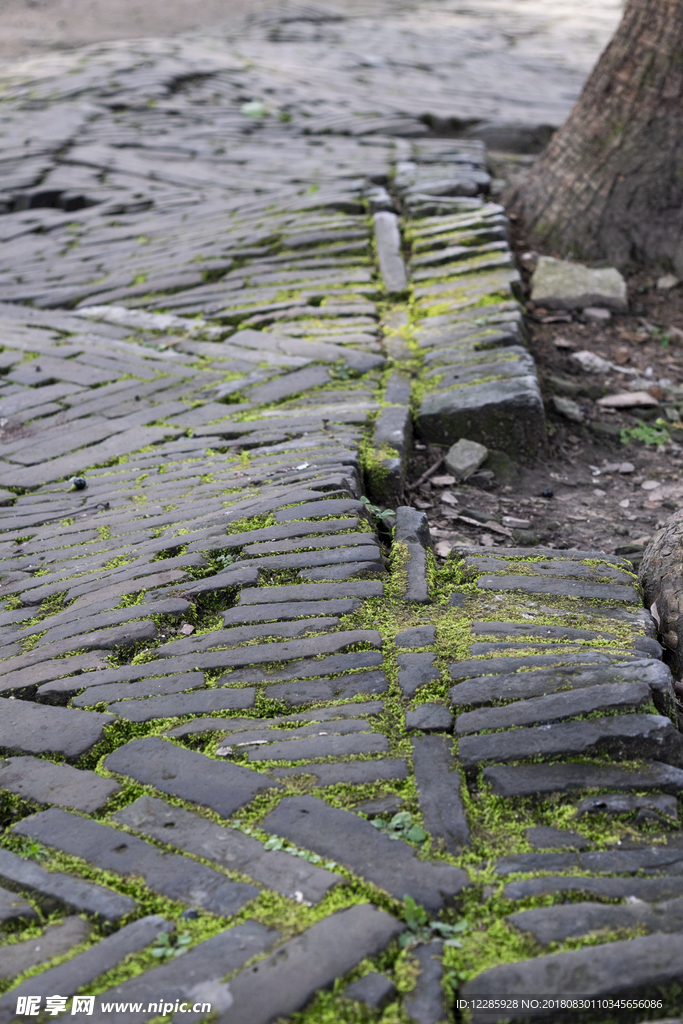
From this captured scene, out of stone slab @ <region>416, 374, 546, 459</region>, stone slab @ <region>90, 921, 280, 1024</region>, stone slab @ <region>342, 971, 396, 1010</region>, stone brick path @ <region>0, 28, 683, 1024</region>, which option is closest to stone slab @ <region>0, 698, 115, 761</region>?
stone brick path @ <region>0, 28, 683, 1024</region>

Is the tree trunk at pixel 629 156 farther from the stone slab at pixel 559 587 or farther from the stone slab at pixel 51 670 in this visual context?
the stone slab at pixel 51 670

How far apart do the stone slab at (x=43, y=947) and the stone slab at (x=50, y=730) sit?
1.16ft

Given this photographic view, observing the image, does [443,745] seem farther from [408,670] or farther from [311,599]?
[311,599]

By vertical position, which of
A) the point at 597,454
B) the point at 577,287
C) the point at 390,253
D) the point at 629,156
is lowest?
the point at 597,454

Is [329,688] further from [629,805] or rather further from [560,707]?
[629,805]

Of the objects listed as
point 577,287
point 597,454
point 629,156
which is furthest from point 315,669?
point 629,156

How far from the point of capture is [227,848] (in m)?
1.38

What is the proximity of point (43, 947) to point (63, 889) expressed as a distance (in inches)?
3.8

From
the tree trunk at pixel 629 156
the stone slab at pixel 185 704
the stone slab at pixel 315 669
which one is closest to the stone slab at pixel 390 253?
the tree trunk at pixel 629 156

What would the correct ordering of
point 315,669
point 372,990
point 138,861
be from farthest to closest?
point 315,669 < point 138,861 < point 372,990

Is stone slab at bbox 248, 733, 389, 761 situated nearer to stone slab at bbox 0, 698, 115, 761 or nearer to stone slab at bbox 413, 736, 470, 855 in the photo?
stone slab at bbox 413, 736, 470, 855

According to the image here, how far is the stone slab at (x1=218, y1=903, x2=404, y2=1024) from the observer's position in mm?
1135

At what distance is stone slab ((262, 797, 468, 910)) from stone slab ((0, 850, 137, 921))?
0.27 metres

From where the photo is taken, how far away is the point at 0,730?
1674 millimetres
